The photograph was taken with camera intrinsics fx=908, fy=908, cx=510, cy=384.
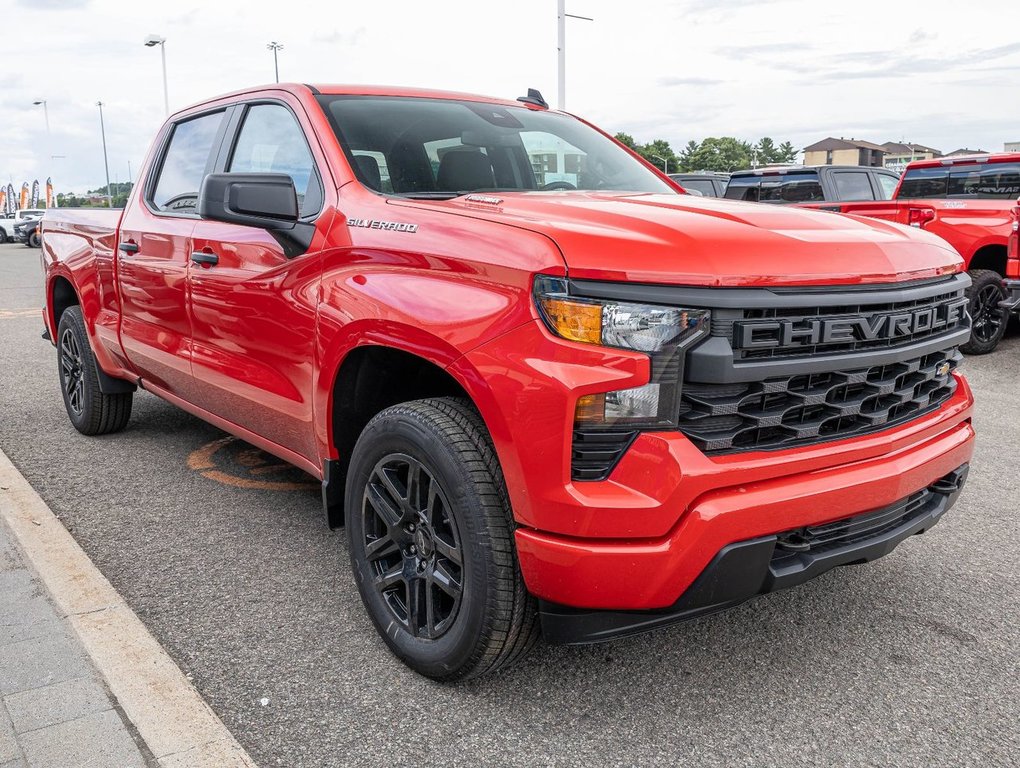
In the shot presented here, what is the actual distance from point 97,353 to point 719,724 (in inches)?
162

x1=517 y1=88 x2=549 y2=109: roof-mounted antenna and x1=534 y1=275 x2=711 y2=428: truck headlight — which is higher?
x1=517 y1=88 x2=549 y2=109: roof-mounted antenna

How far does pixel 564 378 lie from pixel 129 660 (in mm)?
1652

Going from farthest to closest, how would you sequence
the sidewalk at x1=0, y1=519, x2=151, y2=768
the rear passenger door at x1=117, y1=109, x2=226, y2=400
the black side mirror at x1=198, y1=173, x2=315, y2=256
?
the rear passenger door at x1=117, y1=109, x2=226, y2=400, the black side mirror at x1=198, y1=173, x2=315, y2=256, the sidewalk at x1=0, y1=519, x2=151, y2=768

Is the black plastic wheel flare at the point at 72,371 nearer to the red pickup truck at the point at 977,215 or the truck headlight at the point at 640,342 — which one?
the truck headlight at the point at 640,342

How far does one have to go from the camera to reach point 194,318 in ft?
12.8

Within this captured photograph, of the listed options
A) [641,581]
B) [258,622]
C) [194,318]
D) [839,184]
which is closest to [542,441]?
[641,581]

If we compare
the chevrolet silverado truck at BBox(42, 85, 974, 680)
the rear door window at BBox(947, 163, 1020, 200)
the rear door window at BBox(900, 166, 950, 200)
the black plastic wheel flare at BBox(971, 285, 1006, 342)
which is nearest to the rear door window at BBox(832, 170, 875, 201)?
the rear door window at BBox(900, 166, 950, 200)

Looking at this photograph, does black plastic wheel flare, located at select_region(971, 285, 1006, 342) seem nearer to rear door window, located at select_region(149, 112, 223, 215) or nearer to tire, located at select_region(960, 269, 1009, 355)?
tire, located at select_region(960, 269, 1009, 355)

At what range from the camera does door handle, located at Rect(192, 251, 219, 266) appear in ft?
12.0

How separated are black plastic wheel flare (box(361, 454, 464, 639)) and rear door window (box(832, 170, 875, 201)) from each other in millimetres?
10812

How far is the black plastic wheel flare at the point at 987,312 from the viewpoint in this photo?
8.45m

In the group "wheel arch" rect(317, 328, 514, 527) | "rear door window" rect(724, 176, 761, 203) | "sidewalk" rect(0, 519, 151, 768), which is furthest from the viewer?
"rear door window" rect(724, 176, 761, 203)

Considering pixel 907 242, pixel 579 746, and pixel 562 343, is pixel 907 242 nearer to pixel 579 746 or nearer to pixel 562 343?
pixel 562 343

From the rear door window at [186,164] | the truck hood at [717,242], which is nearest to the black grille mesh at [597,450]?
the truck hood at [717,242]
